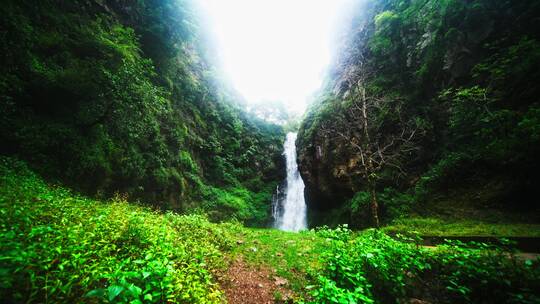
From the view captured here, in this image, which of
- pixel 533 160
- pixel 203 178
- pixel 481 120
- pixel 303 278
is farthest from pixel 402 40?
pixel 203 178

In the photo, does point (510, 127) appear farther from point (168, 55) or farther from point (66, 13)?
point (66, 13)

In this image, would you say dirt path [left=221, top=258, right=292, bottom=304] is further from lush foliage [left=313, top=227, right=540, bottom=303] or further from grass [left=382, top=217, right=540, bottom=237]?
grass [left=382, top=217, right=540, bottom=237]

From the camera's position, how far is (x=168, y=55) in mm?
14000

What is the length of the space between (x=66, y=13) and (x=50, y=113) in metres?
4.71

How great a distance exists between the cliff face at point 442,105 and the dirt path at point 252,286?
467 cm

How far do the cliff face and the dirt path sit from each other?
184 inches

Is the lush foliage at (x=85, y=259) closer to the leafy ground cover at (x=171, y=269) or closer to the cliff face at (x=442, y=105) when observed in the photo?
the leafy ground cover at (x=171, y=269)

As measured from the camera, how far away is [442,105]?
11578mm

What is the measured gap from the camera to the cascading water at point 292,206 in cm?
Answer: 2100

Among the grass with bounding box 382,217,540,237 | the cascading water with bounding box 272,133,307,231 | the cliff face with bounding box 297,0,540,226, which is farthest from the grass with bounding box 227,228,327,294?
the cascading water with bounding box 272,133,307,231

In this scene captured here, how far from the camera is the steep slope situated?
23.9 feet

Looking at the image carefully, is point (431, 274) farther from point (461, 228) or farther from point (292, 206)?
point (292, 206)

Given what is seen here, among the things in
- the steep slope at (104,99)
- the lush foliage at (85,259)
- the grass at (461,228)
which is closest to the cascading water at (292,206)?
the steep slope at (104,99)

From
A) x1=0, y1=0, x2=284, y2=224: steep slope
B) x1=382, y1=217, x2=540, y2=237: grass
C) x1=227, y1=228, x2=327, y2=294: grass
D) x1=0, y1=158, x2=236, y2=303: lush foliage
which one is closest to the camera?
x1=0, y1=158, x2=236, y2=303: lush foliage
